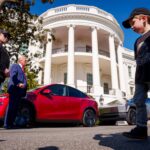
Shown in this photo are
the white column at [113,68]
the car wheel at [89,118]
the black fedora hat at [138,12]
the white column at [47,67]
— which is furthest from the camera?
the white column at [113,68]

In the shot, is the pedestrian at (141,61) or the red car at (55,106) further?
the red car at (55,106)

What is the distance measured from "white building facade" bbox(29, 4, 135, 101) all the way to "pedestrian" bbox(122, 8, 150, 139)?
21.5 meters

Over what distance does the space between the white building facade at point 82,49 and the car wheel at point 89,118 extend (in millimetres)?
15506

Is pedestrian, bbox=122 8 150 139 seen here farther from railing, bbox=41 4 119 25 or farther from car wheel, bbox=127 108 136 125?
railing, bbox=41 4 119 25

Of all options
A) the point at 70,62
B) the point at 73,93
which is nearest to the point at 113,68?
the point at 70,62

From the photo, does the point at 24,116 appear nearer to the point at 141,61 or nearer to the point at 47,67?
the point at 141,61

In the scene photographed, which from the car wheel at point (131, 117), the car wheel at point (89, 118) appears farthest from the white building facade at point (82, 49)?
the car wheel at point (89, 118)

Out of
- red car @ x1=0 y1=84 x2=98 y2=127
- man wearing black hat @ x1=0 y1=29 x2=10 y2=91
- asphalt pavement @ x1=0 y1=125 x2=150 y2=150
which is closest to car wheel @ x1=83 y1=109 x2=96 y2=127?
red car @ x1=0 y1=84 x2=98 y2=127

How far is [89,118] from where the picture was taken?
923 centimetres

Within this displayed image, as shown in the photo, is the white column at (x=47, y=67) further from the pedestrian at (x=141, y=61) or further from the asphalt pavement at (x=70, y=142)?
the pedestrian at (x=141, y=61)

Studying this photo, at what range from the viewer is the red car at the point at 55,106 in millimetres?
7449

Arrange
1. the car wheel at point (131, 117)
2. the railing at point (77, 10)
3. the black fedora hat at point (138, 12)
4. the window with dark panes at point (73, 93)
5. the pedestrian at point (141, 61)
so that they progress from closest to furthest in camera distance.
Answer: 1. the pedestrian at point (141, 61)
2. the black fedora hat at point (138, 12)
3. the window with dark panes at point (73, 93)
4. the car wheel at point (131, 117)
5. the railing at point (77, 10)

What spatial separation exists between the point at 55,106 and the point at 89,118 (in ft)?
5.69

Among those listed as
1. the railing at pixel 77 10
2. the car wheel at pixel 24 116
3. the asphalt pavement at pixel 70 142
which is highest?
the railing at pixel 77 10
